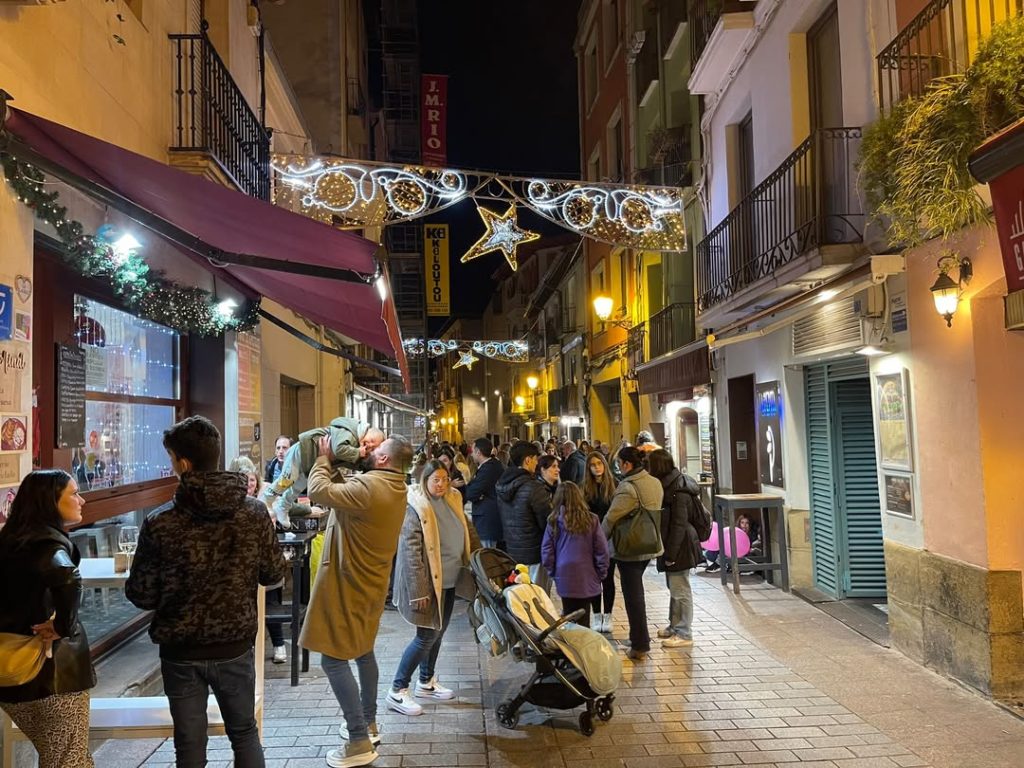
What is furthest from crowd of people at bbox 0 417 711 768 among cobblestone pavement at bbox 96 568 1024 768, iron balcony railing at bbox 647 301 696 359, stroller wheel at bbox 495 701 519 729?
iron balcony railing at bbox 647 301 696 359

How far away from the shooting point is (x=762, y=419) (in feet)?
34.7

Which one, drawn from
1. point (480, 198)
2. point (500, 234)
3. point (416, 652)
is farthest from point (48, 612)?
point (500, 234)

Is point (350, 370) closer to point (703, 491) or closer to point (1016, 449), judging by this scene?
point (703, 491)

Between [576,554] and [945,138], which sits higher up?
[945,138]

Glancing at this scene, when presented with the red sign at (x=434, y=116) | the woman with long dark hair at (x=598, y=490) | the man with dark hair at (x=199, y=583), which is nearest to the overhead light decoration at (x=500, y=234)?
the woman with long dark hair at (x=598, y=490)

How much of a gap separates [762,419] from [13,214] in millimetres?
9203

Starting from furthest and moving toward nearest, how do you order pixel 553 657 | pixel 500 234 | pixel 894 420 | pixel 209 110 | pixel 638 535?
pixel 500 234, pixel 209 110, pixel 894 420, pixel 638 535, pixel 553 657

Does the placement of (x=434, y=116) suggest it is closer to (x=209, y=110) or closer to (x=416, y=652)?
(x=209, y=110)

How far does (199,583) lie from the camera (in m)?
3.32

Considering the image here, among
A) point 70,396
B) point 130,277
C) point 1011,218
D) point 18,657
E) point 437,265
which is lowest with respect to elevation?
point 18,657

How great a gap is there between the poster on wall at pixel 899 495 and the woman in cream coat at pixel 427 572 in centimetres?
414

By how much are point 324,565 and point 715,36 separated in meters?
9.48

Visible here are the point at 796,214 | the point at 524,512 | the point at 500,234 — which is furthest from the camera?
the point at 500,234

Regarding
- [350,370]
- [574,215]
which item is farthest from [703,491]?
[350,370]
